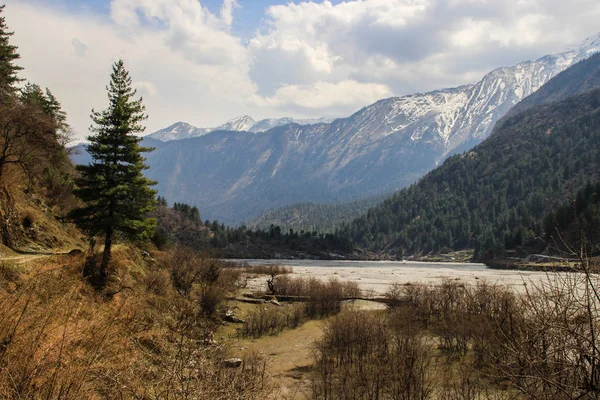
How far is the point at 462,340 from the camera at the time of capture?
3152cm

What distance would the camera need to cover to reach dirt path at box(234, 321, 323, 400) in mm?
24170

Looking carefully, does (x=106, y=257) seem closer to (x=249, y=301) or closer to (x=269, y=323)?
(x=269, y=323)

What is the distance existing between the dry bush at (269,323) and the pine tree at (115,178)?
1558 centimetres

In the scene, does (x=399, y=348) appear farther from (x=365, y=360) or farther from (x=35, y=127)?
(x=35, y=127)

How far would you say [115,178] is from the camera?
29.2 meters

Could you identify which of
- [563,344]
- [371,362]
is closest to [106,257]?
[371,362]

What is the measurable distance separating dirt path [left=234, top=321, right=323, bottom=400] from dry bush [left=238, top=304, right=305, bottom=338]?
1.09m

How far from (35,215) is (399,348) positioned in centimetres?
3057

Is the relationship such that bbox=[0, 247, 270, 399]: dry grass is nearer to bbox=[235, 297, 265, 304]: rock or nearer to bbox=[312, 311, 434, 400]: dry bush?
bbox=[312, 311, 434, 400]: dry bush

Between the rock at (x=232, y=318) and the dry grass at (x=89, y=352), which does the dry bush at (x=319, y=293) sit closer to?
the rock at (x=232, y=318)

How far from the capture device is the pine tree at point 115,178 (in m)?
29.0

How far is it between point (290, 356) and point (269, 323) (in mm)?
11913

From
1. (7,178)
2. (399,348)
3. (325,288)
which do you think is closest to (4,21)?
(7,178)

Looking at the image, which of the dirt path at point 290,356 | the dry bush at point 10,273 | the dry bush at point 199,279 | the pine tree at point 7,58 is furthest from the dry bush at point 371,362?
the pine tree at point 7,58
